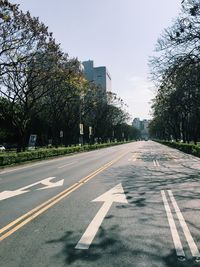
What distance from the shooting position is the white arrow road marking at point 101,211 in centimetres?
688

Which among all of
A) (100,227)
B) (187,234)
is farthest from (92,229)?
(187,234)

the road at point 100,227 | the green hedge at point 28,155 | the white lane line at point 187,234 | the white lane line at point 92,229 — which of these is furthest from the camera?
the green hedge at point 28,155

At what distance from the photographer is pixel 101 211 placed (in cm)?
975

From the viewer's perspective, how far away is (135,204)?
1069 cm

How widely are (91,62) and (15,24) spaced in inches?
3649

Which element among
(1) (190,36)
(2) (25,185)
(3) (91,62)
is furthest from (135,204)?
(3) (91,62)

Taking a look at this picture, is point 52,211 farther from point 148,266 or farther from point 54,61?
point 54,61

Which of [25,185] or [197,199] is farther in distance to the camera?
[25,185]

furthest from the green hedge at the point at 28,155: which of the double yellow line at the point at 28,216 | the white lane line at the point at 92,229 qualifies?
the white lane line at the point at 92,229

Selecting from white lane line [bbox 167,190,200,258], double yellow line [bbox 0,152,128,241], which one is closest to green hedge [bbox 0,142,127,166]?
double yellow line [bbox 0,152,128,241]

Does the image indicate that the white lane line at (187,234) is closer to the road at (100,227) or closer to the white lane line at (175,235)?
the road at (100,227)

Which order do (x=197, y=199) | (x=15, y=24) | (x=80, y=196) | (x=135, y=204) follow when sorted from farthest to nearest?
1. (x=15, y=24)
2. (x=80, y=196)
3. (x=197, y=199)
4. (x=135, y=204)

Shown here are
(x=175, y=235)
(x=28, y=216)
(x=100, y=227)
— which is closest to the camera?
(x=175, y=235)

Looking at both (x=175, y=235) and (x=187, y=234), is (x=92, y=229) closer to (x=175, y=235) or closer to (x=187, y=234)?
(x=175, y=235)
